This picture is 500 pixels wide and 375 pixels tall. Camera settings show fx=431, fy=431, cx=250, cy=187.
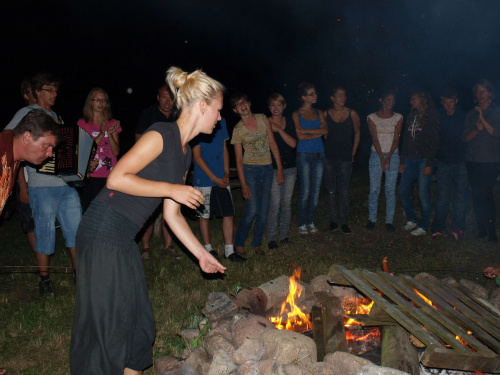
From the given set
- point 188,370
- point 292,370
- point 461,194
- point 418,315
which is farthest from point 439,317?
point 461,194

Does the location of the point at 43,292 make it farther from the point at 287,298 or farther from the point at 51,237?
the point at 287,298

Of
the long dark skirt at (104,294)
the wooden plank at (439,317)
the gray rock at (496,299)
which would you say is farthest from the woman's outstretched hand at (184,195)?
the gray rock at (496,299)

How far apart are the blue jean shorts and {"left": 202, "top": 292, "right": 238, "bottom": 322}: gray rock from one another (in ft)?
6.32

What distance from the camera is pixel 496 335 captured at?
3254mm

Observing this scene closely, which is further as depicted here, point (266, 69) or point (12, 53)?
point (266, 69)

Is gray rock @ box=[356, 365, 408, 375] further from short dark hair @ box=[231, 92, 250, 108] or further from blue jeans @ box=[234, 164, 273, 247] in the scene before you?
short dark hair @ box=[231, 92, 250, 108]

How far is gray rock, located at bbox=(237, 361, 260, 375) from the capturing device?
289cm

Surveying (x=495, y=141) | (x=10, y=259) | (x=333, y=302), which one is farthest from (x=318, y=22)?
(x=333, y=302)

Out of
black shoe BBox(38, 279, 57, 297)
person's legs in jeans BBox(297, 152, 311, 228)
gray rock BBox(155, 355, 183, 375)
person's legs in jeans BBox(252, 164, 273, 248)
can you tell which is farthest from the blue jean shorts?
person's legs in jeans BBox(297, 152, 311, 228)

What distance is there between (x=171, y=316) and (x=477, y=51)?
13.1 m

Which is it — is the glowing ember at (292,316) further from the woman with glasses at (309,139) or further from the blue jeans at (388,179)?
the blue jeans at (388,179)

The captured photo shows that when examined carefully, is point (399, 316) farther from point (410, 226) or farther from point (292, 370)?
point (410, 226)

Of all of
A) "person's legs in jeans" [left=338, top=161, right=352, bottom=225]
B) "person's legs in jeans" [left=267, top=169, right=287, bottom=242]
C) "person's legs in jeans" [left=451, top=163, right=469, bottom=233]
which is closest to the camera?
"person's legs in jeans" [left=267, top=169, right=287, bottom=242]

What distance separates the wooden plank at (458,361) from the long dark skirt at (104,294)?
195cm
